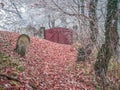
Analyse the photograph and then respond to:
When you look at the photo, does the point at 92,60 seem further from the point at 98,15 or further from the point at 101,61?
the point at 98,15

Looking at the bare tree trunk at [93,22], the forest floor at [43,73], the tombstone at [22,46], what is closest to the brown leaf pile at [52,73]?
the forest floor at [43,73]

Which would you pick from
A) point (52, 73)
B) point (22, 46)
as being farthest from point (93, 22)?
point (22, 46)

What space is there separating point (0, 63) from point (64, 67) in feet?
12.2

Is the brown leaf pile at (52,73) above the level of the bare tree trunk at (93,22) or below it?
below

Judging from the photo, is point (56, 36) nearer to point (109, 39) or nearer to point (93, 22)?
point (109, 39)

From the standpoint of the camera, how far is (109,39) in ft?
33.2

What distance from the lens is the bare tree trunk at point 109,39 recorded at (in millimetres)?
9913

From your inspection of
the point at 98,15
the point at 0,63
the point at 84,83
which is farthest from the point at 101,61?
the point at 0,63

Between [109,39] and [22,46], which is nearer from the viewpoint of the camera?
[109,39]

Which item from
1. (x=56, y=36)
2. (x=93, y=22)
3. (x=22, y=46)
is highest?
(x=93, y=22)

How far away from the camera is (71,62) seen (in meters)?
15.0

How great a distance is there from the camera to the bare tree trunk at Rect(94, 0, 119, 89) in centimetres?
991

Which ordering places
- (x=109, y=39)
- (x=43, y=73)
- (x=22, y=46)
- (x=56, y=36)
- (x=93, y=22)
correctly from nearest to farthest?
1. (x=93, y=22)
2. (x=109, y=39)
3. (x=43, y=73)
4. (x=22, y=46)
5. (x=56, y=36)

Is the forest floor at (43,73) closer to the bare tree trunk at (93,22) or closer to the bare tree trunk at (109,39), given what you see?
the bare tree trunk at (109,39)
